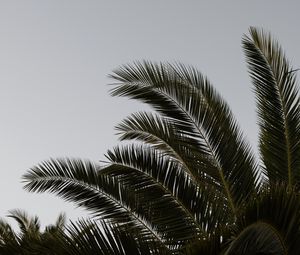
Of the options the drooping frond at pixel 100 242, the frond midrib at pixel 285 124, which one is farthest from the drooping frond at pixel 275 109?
the drooping frond at pixel 100 242

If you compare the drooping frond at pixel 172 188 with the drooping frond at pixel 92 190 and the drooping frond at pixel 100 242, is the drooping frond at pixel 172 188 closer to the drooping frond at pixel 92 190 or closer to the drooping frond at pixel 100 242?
the drooping frond at pixel 92 190

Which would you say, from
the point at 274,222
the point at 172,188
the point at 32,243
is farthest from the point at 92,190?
the point at 274,222

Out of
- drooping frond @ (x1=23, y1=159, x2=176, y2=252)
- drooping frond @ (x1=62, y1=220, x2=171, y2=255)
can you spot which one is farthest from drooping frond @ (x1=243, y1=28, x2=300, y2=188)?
drooping frond @ (x1=62, y1=220, x2=171, y2=255)

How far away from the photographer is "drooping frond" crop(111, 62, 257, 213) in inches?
303

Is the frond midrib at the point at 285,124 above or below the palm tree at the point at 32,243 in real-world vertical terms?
above

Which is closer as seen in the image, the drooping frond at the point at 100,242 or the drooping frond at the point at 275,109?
the drooping frond at the point at 100,242

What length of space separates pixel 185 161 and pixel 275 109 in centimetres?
152

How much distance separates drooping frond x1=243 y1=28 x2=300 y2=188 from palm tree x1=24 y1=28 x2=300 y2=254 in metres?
0.01

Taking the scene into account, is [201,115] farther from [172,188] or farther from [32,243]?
[32,243]

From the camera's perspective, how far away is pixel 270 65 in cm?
839

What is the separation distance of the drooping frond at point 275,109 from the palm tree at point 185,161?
1 cm

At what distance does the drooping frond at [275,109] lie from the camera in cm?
792

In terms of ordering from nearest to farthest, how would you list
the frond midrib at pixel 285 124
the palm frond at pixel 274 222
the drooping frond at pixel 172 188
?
1. the palm frond at pixel 274 222
2. the drooping frond at pixel 172 188
3. the frond midrib at pixel 285 124

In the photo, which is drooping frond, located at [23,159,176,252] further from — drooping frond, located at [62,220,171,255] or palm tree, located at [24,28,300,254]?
drooping frond, located at [62,220,171,255]
